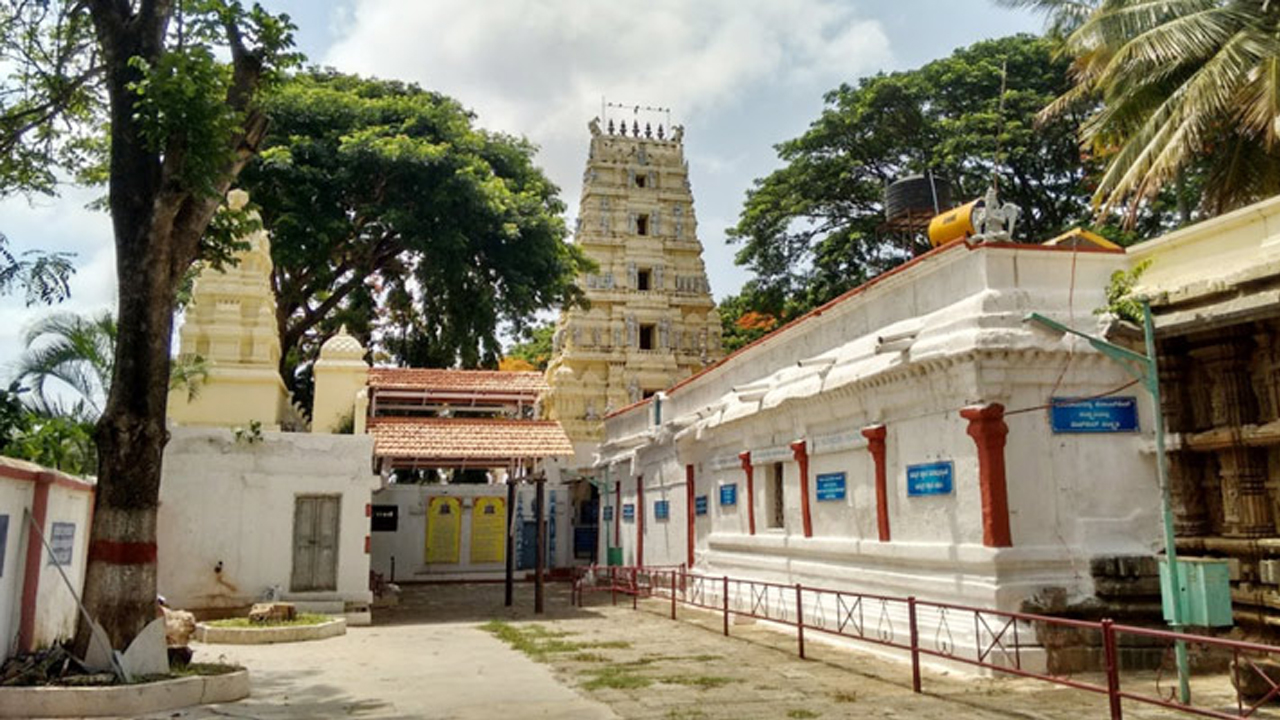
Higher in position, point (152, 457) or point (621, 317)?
point (621, 317)

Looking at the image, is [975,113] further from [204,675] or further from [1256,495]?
[204,675]

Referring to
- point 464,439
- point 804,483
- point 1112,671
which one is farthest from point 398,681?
point 464,439

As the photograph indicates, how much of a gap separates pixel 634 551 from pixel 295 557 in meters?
9.15

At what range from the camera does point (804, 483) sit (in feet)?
44.8

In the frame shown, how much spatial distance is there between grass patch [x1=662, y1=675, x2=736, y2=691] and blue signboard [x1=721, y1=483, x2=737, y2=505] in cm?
691

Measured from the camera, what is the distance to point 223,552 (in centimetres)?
1488

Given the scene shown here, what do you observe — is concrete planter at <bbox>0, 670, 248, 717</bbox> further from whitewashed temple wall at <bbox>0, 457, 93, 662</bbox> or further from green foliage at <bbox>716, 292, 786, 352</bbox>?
green foliage at <bbox>716, 292, 786, 352</bbox>

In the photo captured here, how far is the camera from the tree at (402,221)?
78.6 ft

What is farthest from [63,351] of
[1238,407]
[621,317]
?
[621,317]

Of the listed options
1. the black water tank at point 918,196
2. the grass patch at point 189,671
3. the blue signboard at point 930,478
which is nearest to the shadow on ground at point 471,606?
the grass patch at point 189,671

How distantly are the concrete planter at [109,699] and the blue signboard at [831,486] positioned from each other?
804 cm

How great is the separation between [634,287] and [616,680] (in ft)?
80.9

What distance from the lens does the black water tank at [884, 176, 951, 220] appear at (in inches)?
602

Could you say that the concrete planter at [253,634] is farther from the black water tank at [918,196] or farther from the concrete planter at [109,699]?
the black water tank at [918,196]
